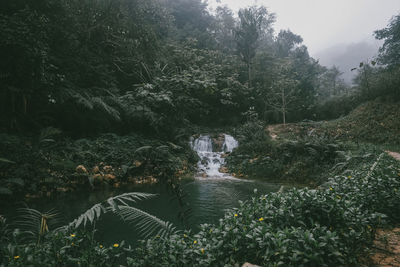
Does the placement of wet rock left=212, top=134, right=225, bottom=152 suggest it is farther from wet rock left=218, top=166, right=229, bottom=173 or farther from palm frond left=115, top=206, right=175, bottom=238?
palm frond left=115, top=206, right=175, bottom=238

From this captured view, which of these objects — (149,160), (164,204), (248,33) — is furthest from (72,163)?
(248,33)

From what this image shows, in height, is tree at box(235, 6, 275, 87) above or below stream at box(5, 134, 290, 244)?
above

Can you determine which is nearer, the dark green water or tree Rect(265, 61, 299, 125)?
the dark green water

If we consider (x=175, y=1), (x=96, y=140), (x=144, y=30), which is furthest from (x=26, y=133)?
(x=175, y=1)

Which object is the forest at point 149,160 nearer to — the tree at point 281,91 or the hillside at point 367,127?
the hillside at point 367,127

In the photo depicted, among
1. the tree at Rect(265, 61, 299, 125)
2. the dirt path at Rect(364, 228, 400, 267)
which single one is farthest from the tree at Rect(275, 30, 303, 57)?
the dirt path at Rect(364, 228, 400, 267)

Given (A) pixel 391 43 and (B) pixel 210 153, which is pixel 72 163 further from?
(A) pixel 391 43

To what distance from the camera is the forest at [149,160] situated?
2.30m

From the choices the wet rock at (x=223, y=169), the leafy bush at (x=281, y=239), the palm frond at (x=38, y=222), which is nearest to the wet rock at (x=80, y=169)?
the palm frond at (x=38, y=222)

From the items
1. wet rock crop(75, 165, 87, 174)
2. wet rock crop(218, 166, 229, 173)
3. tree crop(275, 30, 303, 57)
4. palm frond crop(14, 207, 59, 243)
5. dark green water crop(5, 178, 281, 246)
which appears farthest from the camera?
tree crop(275, 30, 303, 57)

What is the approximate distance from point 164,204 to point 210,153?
317 inches

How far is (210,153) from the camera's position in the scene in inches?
548

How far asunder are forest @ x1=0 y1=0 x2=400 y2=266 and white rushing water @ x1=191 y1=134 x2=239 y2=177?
0.14 metres

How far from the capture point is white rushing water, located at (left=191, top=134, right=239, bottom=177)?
1185 centimetres
